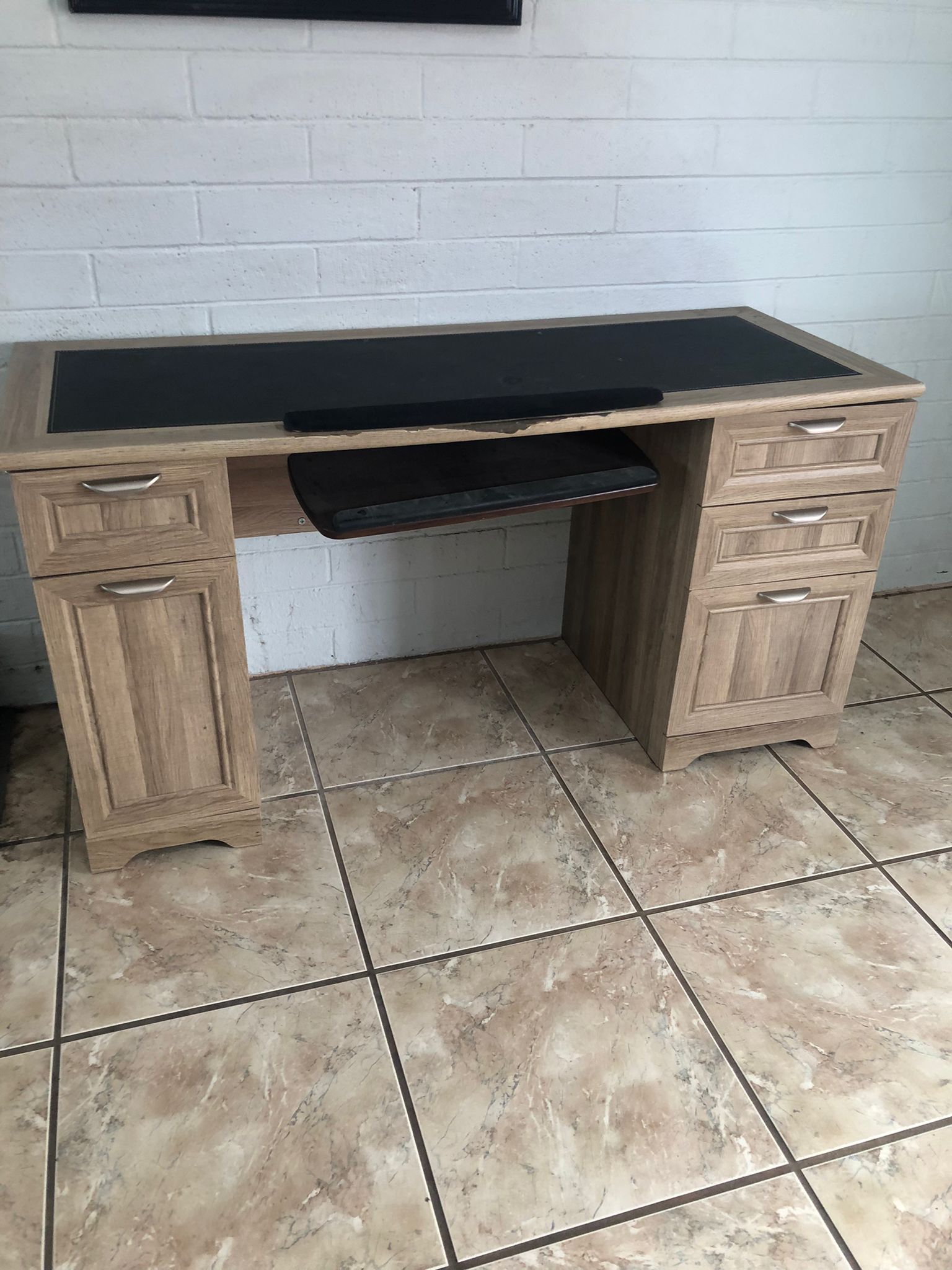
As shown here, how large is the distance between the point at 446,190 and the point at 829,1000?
172 centimetres

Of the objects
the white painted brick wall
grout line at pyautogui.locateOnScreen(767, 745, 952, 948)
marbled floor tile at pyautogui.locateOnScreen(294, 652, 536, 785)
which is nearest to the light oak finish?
the white painted brick wall

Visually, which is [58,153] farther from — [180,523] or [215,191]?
[180,523]

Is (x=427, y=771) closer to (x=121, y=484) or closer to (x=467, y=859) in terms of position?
(x=467, y=859)

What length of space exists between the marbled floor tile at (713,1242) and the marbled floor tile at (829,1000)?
11 centimetres

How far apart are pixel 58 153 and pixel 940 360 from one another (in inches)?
84.9

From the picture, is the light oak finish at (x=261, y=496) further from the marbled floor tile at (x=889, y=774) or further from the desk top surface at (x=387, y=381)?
the marbled floor tile at (x=889, y=774)

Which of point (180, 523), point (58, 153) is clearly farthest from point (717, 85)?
point (180, 523)

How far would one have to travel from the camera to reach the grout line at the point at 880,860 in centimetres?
180

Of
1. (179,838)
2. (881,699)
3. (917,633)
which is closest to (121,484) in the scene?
(179,838)

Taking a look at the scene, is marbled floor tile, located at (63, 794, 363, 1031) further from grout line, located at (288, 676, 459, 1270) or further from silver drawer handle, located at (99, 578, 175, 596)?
silver drawer handle, located at (99, 578, 175, 596)

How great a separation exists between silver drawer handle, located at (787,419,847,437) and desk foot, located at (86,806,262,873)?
1242mm

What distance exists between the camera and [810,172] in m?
2.27

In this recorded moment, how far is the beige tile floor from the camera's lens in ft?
4.35

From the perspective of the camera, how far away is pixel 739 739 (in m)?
2.18
